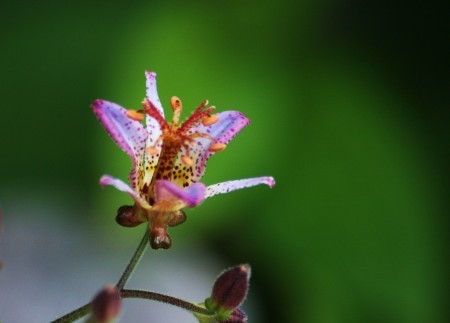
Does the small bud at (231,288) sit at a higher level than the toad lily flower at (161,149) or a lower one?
lower

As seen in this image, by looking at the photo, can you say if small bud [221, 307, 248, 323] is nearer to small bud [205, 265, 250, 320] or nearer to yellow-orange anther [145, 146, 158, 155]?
small bud [205, 265, 250, 320]

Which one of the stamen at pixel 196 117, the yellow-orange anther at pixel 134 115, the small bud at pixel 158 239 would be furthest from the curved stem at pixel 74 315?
A: the stamen at pixel 196 117

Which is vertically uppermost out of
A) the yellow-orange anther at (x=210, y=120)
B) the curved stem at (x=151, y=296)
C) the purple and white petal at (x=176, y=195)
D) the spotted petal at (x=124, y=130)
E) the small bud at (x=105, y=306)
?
the yellow-orange anther at (x=210, y=120)

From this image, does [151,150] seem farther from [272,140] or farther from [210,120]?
[272,140]

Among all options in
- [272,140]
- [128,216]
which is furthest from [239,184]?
[272,140]

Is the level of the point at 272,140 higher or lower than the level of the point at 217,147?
lower

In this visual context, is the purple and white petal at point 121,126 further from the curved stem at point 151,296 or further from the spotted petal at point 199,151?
the curved stem at point 151,296

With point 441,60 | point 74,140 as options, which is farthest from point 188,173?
point 441,60

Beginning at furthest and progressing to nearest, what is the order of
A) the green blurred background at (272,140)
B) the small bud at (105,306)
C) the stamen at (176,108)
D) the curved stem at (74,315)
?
1. the green blurred background at (272,140)
2. the stamen at (176,108)
3. the curved stem at (74,315)
4. the small bud at (105,306)
